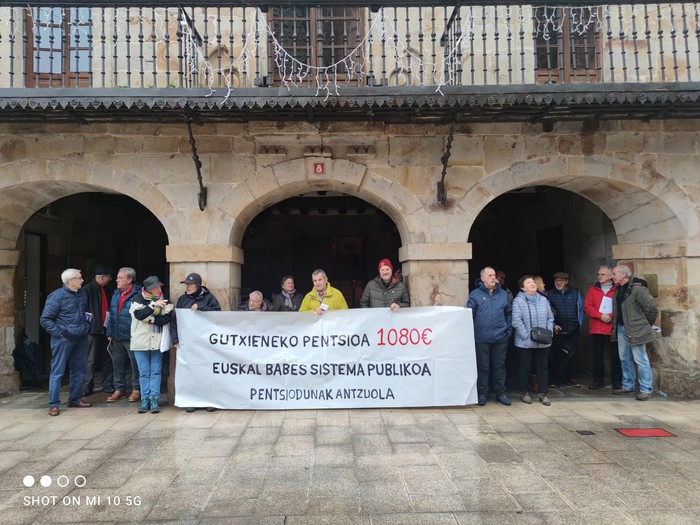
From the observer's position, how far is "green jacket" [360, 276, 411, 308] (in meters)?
5.82

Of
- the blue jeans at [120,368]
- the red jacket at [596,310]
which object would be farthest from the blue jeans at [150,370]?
the red jacket at [596,310]

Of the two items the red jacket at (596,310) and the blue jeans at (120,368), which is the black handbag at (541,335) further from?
the blue jeans at (120,368)

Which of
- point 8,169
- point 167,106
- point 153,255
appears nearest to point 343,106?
point 167,106

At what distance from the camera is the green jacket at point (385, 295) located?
5.82 m

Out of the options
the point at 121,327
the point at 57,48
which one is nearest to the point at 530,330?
the point at 121,327

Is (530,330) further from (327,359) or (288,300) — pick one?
(288,300)

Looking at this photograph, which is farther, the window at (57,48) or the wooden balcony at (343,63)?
the window at (57,48)

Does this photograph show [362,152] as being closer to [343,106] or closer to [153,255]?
[343,106]

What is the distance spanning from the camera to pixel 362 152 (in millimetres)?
6145

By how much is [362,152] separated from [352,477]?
13.4 ft

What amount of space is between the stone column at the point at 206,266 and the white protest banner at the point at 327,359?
521 mm

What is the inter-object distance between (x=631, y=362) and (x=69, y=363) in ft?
23.6

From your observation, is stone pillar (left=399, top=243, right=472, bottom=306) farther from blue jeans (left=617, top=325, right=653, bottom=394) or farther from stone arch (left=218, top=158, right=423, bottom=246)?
blue jeans (left=617, top=325, right=653, bottom=394)

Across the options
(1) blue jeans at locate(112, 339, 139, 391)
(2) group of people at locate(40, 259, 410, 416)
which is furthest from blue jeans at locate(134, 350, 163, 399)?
(1) blue jeans at locate(112, 339, 139, 391)
